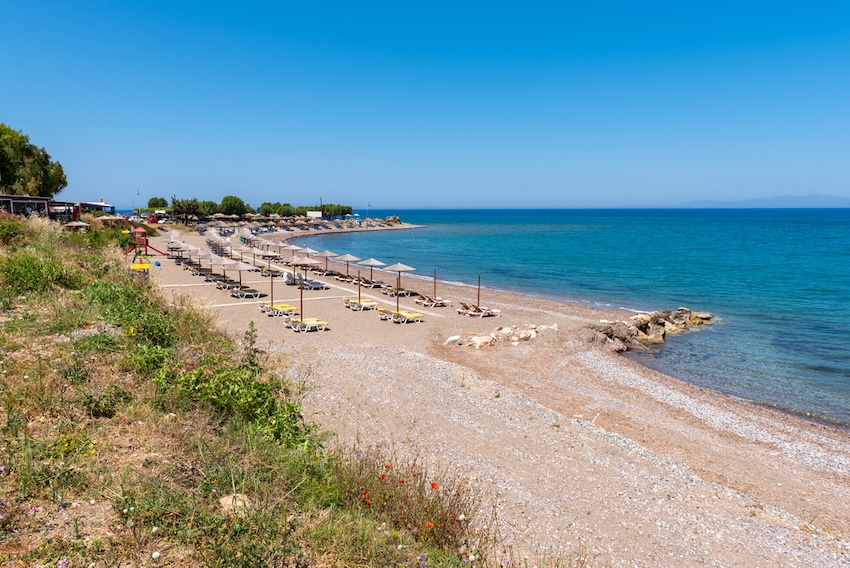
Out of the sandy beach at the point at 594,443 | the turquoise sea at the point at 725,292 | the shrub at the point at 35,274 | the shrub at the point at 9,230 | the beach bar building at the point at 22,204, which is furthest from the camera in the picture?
the beach bar building at the point at 22,204

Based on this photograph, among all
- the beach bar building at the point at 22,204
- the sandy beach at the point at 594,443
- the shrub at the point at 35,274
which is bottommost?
the sandy beach at the point at 594,443

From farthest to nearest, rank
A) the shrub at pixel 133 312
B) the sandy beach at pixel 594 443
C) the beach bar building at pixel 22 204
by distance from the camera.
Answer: the beach bar building at pixel 22 204, the shrub at pixel 133 312, the sandy beach at pixel 594 443

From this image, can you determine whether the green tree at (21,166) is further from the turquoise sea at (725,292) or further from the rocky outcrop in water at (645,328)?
the rocky outcrop in water at (645,328)

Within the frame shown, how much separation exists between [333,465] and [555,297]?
2536 centimetres

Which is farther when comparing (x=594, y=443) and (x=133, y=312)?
(x=594, y=443)

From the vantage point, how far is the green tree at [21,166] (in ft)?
131

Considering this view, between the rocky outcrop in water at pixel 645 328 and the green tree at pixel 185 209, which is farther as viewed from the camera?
the green tree at pixel 185 209

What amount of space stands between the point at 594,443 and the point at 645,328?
12867 mm

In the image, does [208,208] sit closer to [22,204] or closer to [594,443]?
[22,204]

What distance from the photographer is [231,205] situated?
86.6 meters

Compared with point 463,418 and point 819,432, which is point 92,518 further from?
point 819,432

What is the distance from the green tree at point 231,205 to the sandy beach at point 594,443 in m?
75.2

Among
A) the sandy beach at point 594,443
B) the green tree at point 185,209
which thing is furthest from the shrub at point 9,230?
the green tree at point 185,209

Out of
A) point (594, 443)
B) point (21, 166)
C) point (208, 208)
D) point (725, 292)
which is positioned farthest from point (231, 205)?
point (594, 443)
